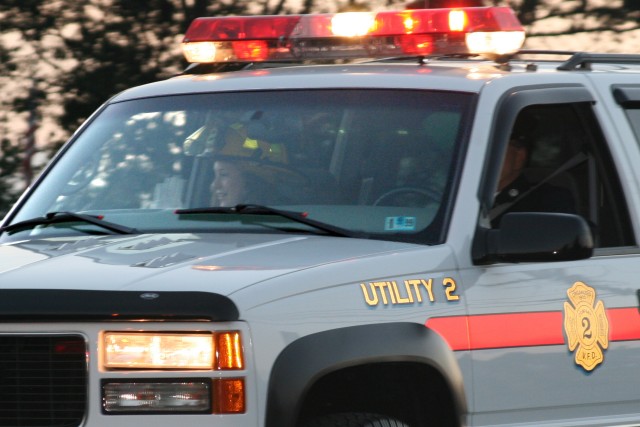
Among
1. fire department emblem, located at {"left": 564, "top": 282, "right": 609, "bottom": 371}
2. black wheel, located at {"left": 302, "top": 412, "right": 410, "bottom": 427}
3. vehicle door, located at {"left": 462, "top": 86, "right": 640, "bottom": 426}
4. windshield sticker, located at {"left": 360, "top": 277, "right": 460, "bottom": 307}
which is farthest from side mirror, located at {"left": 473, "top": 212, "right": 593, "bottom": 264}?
black wheel, located at {"left": 302, "top": 412, "right": 410, "bottom": 427}

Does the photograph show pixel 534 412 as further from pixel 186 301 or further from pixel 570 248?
pixel 186 301

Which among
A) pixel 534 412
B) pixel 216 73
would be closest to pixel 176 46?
pixel 216 73

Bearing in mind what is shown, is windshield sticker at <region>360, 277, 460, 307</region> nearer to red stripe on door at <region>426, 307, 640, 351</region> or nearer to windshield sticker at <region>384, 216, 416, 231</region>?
red stripe on door at <region>426, 307, 640, 351</region>

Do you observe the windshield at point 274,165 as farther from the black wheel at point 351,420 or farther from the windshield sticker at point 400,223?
the black wheel at point 351,420

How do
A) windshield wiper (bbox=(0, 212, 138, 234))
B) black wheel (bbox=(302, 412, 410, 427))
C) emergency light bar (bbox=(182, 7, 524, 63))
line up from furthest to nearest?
1. emergency light bar (bbox=(182, 7, 524, 63))
2. windshield wiper (bbox=(0, 212, 138, 234))
3. black wheel (bbox=(302, 412, 410, 427))

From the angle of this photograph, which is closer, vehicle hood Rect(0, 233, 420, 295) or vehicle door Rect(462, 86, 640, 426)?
vehicle hood Rect(0, 233, 420, 295)

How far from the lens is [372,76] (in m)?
4.99

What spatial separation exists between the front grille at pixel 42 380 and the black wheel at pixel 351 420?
62cm

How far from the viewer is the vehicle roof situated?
4855 mm

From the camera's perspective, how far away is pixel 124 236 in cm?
461

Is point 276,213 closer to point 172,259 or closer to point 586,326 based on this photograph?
point 172,259

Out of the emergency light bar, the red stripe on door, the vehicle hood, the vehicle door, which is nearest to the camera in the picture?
the vehicle hood

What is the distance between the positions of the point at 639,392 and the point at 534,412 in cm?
48

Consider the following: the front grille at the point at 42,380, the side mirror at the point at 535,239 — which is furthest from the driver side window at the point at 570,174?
the front grille at the point at 42,380
